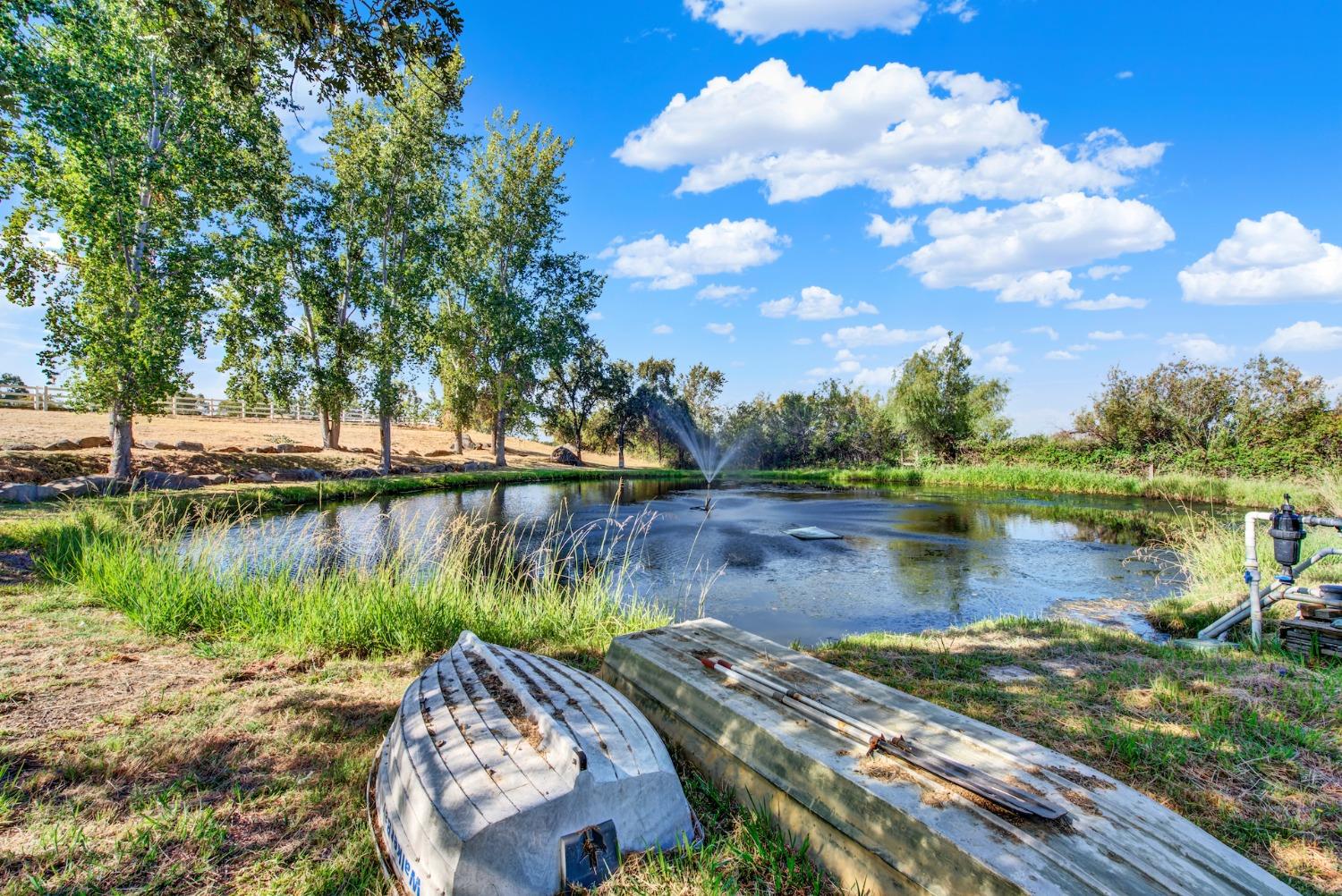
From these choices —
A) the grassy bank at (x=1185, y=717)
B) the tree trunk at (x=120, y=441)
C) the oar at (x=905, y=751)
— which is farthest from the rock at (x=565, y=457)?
the oar at (x=905, y=751)

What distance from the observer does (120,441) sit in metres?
13.7

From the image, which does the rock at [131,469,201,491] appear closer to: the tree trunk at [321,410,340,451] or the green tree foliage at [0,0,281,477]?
the green tree foliage at [0,0,281,477]

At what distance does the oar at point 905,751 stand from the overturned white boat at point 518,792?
608 mm

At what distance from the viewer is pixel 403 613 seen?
475 centimetres

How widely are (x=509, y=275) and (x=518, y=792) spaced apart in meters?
30.2

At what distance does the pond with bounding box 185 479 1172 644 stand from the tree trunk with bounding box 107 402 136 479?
405 centimetres

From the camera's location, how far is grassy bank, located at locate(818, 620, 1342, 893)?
223cm

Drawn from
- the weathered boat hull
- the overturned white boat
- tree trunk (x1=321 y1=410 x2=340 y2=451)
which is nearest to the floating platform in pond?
the weathered boat hull

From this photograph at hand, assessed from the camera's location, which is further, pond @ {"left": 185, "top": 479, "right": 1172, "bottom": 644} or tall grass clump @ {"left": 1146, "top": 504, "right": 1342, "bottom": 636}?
pond @ {"left": 185, "top": 479, "right": 1172, "bottom": 644}

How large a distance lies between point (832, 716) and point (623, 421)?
36641 mm

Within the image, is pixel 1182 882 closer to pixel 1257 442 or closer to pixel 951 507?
pixel 951 507

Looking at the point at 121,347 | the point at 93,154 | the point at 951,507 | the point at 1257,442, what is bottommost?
the point at 951,507

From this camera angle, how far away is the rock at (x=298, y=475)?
18578 millimetres

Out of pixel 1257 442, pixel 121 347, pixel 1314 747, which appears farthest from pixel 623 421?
pixel 1314 747
